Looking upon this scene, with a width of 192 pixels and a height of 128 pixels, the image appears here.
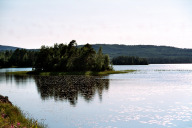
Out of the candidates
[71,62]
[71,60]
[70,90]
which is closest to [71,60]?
[71,60]

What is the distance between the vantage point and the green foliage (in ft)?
400

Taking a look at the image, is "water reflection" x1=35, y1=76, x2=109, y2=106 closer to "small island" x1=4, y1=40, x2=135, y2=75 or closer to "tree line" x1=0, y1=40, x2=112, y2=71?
"small island" x1=4, y1=40, x2=135, y2=75

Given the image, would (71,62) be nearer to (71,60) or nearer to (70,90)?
(71,60)

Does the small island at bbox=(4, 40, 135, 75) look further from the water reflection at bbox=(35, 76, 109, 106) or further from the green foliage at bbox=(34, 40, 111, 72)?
the water reflection at bbox=(35, 76, 109, 106)

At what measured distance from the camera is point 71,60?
121 meters

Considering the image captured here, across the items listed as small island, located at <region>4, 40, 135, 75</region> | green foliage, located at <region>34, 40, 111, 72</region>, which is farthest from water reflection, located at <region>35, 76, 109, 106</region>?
green foliage, located at <region>34, 40, 111, 72</region>

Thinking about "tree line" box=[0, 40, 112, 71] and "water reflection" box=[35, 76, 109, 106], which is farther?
"tree line" box=[0, 40, 112, 71]

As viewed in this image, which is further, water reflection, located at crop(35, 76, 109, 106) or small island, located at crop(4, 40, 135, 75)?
small island, located at crop(4, 40, 135, 75)

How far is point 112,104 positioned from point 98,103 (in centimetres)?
221

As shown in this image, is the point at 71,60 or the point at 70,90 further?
the point at 71,60

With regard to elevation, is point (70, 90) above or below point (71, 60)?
below

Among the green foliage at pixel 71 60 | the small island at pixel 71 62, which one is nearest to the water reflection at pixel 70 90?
the small island at pixel 71 62

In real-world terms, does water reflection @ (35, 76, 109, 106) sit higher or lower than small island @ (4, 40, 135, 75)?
lower

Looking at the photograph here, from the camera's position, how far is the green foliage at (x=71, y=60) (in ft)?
400
